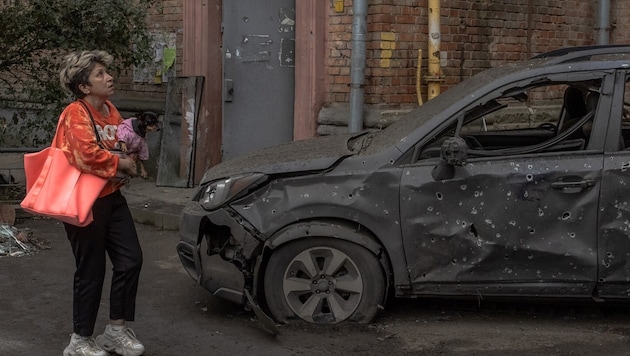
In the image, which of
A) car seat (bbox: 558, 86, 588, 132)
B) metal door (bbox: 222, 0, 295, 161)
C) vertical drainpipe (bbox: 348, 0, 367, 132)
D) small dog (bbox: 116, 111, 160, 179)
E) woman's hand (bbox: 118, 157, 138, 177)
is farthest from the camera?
metal door (bbox: 222, 0, 295, 161)

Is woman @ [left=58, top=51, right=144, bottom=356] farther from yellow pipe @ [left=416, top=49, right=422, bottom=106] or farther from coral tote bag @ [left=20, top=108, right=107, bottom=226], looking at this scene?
A: yellow pipe @ [left=416, top=49, right=422, bottom=106]

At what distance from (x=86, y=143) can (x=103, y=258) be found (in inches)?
26.7

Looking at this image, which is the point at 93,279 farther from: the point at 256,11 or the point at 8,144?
the point at 8,144

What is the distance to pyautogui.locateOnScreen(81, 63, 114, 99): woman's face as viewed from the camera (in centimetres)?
519

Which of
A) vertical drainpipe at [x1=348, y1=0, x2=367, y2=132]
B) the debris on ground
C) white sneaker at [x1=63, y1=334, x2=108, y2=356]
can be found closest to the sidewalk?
the debris on ground

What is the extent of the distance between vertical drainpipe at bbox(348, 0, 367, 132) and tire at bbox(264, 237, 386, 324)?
4.07 metres

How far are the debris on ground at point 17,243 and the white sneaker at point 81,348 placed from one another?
3.16m

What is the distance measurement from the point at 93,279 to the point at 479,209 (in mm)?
2293

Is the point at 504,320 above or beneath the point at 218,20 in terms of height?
beneath

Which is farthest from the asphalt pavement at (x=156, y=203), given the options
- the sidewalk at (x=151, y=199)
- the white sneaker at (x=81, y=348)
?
the white sneaker at (x=81, y=348)

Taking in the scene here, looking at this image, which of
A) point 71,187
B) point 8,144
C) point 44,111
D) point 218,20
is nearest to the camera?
point 71,187

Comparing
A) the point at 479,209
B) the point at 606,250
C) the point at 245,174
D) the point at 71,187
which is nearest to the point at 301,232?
the point at 245,174

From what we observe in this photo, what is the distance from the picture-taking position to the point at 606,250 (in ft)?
18.5

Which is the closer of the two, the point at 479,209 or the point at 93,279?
the point at 93,279
